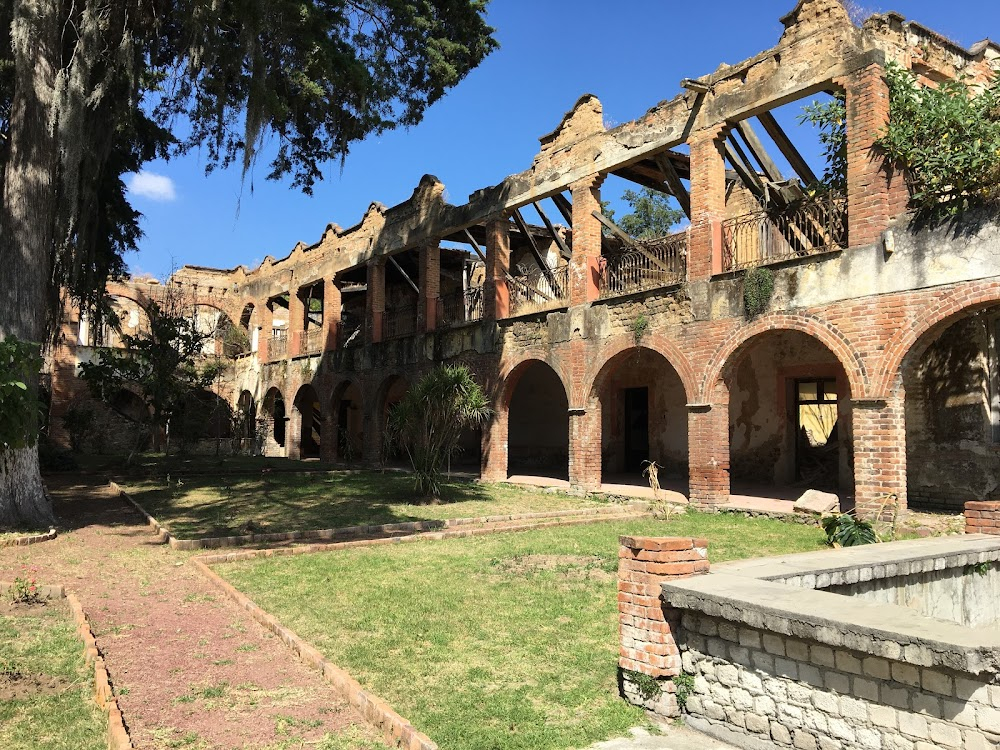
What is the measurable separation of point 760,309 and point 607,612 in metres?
7.50

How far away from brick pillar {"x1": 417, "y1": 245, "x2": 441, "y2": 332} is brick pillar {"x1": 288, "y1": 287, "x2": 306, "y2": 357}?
854 centimetres

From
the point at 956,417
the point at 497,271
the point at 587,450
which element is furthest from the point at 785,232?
the point at 497,271

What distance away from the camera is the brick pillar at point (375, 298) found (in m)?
23.0

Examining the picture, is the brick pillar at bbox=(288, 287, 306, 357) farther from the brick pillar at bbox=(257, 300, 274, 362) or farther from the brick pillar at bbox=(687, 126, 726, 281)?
the brick pillar at bbox=(687, 126, 726, 281)

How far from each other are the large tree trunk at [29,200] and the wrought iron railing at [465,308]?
404 inches

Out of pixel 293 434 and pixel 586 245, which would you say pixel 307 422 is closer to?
pixel 293 434

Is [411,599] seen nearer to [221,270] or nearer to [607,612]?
[607,612]

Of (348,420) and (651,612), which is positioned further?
(348,420)

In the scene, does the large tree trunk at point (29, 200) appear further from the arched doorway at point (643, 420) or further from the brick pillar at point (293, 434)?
the brick pillar at point (293, 434)

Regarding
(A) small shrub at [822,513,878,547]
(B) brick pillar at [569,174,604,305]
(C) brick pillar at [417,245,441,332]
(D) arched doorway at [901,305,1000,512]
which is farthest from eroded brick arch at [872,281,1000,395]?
(C) brick pillar at [417,245,441,332]

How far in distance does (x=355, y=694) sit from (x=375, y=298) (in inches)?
776

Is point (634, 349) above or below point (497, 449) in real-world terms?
above

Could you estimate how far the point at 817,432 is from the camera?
16.1 metres

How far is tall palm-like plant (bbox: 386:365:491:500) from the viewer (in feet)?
44.3
